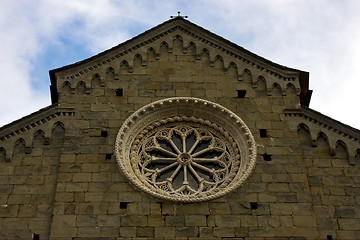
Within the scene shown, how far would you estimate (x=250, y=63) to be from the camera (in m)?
17.5

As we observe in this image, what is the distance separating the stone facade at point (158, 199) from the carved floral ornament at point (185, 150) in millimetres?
255

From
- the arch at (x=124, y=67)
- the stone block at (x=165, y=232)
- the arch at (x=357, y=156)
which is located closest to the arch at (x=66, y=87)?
the arch at (x=124, y=67)

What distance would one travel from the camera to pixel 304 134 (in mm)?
16016

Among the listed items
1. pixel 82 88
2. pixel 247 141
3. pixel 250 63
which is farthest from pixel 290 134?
pixel 82 88

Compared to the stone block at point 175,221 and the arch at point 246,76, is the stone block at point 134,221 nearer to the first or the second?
the stone block at point 175,221

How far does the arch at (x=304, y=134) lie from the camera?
15.8m

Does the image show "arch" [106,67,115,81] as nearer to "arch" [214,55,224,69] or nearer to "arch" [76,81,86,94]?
"arch" [76,81,86,94]

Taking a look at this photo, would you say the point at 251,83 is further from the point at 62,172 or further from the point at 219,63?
the point at 62,172

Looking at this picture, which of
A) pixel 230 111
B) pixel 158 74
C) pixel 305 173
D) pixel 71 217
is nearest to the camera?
pixel 71 217

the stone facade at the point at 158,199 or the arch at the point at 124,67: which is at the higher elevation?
the arch at the point at 124,67

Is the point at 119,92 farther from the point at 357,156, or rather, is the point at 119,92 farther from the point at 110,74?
the point at 357,156

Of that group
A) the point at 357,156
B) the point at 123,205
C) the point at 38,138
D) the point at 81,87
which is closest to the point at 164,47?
the point at 81,87

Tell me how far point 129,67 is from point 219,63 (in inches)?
95.4

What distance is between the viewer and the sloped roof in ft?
57.0
